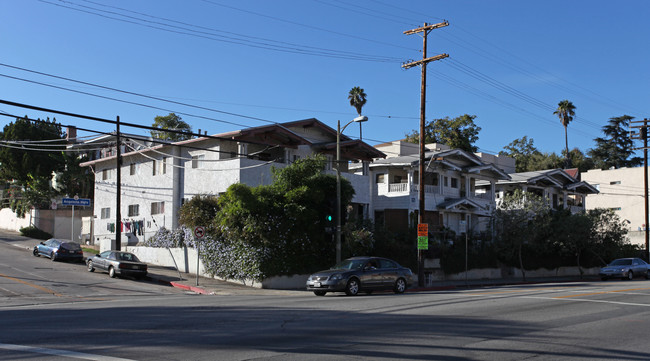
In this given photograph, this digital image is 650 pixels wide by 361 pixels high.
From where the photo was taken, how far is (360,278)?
2095 centimetres

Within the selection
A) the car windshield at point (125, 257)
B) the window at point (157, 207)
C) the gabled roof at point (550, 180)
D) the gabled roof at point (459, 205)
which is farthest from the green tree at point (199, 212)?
the gabled roof at point (550, 180)

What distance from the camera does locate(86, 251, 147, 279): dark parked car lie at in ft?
90.4

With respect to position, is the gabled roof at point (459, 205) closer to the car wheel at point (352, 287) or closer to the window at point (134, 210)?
the car wheel at point (352, 287)

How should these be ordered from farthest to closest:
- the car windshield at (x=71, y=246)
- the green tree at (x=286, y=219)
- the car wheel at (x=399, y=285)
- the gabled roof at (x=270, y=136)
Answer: the car windshield at (x=71, y=246) < the gabled roof at (x=270, y=136) < the green tree at (x=286, y=219) < the car wheel at (x=399, y=285)

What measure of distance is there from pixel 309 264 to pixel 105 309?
1342 centimetres

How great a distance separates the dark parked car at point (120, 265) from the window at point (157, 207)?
287 inches

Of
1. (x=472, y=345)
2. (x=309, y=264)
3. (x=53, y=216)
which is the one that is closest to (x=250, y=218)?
(x=309, y=264)

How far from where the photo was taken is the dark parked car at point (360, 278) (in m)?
20.5

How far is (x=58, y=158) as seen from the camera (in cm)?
5322

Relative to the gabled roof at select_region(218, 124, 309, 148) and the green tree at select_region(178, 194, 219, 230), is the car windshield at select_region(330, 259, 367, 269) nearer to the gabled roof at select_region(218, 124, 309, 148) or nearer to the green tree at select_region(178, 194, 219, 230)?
the green tree at select_region(178, 194, 219, 230)

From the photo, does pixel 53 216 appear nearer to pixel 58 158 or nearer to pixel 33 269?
pixel 58 158

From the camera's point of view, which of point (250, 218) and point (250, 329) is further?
point (250, 218)

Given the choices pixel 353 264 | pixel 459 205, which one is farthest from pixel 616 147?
pixel 353 264

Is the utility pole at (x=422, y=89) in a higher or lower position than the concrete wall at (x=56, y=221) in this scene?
higher
